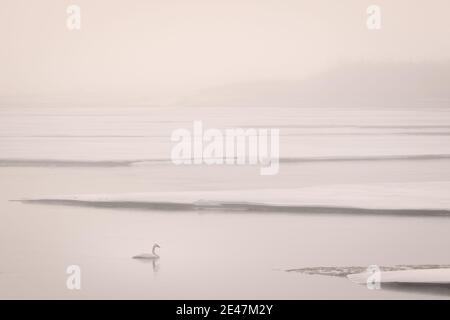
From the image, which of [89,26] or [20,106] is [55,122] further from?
[89,26]

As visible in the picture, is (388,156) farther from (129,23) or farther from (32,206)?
(32,206)

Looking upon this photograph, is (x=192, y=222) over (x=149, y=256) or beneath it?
over

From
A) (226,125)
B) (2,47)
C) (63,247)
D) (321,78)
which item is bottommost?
(63,247)

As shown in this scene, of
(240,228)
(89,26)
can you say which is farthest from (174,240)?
(89,26)

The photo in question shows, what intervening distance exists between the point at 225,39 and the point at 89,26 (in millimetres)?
564

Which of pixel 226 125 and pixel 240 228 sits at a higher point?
pixel 226 125

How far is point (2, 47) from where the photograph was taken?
91.0 inches

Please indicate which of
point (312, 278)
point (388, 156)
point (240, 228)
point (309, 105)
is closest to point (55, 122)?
point (240, 228)

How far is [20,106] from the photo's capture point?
91.6 inches

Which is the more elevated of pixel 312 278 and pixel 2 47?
pixel 2 47

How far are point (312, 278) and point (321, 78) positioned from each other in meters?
0.84

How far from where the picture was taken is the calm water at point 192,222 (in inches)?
91.0

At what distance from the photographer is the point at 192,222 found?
7.72 feet

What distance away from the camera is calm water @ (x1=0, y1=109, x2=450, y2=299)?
91.0 inches
